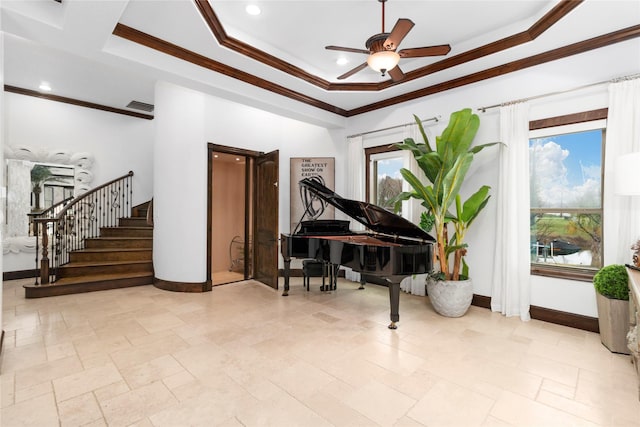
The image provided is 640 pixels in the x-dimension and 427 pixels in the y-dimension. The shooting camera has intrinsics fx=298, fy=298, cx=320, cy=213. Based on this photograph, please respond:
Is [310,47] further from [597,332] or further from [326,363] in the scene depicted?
[597,332]

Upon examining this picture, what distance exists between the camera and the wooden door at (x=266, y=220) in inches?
189

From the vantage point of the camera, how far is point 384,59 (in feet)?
8.77

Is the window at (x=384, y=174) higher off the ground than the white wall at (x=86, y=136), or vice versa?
the white wall at (x=86, y=136)

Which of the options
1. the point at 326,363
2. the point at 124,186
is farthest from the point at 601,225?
the point at 124,186

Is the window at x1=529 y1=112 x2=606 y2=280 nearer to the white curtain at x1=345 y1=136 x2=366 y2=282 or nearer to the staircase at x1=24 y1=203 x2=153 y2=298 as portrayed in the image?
the white curtain at x1=345 y1=136 x2=366 y2=282

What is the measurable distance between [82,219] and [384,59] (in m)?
6.06

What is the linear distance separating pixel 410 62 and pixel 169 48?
2.97 metres

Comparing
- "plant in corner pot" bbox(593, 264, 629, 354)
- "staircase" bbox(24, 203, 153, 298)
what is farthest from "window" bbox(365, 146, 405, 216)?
"staircase" bbox(24, 203, 153, 298)

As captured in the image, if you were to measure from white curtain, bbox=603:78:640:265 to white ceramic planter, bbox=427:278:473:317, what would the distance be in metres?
1.35

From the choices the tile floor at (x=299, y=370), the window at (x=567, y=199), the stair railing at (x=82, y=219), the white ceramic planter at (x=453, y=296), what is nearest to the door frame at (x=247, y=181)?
the tile floor at (x=299, y=370)

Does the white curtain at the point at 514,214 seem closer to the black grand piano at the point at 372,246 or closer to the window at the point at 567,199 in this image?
the window at the point at 567,199

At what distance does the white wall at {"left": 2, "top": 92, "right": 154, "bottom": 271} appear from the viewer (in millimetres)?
5156

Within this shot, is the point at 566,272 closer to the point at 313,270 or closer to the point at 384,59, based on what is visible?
the point at 384,59

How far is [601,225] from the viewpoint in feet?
10.6
